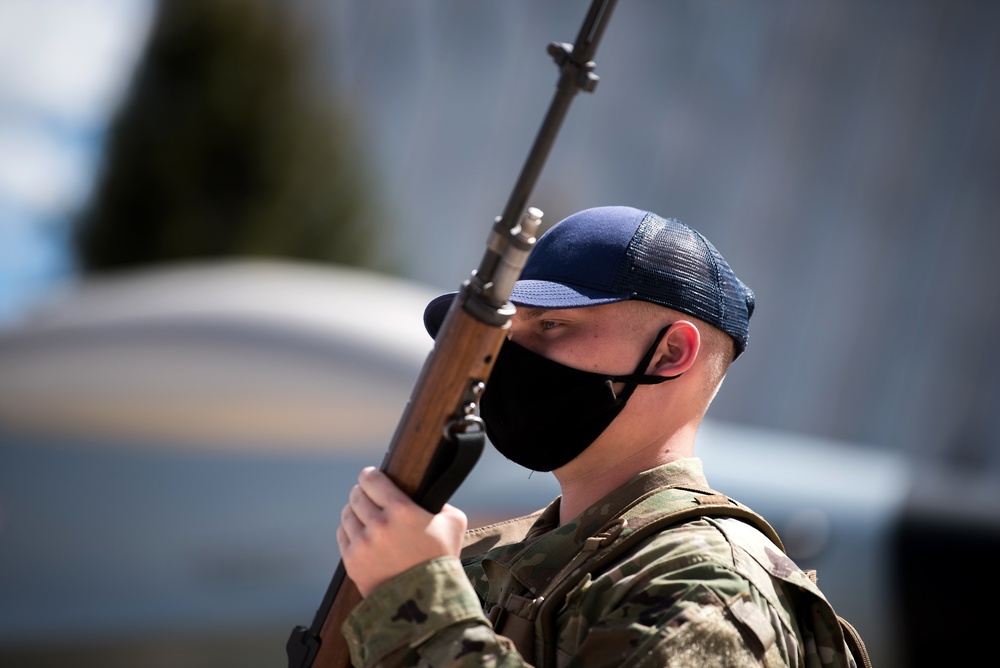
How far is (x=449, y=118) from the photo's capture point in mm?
15461

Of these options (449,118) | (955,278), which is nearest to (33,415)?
(449,118)

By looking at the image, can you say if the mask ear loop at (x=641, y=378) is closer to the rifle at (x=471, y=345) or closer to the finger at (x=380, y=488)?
the rifle at (x=471, y=345)

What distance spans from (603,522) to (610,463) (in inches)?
5.4

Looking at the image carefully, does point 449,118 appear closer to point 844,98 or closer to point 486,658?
point 844,98

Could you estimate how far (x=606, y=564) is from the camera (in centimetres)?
179

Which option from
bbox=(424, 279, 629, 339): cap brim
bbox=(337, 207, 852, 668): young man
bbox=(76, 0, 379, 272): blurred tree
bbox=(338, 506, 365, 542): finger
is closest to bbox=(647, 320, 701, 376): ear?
bbox=(337, 207, 852, 668): young man

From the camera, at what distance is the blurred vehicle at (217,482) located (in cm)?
452

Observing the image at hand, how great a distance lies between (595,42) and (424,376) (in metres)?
0.59

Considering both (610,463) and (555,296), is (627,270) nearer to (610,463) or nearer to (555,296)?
(555,296)

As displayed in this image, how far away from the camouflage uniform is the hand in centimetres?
3

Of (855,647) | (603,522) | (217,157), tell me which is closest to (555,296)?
(603,522)

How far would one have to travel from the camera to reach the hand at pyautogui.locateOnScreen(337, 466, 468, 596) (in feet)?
5.39

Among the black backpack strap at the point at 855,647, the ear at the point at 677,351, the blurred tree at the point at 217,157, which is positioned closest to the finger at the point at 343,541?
the ear at the point at 677,351

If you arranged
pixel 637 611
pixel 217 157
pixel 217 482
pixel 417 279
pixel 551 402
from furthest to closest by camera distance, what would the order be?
pixel 417 279 < pixel 217 157 < pixel 217 482 < pixel 551 402 < pixel 637 611
